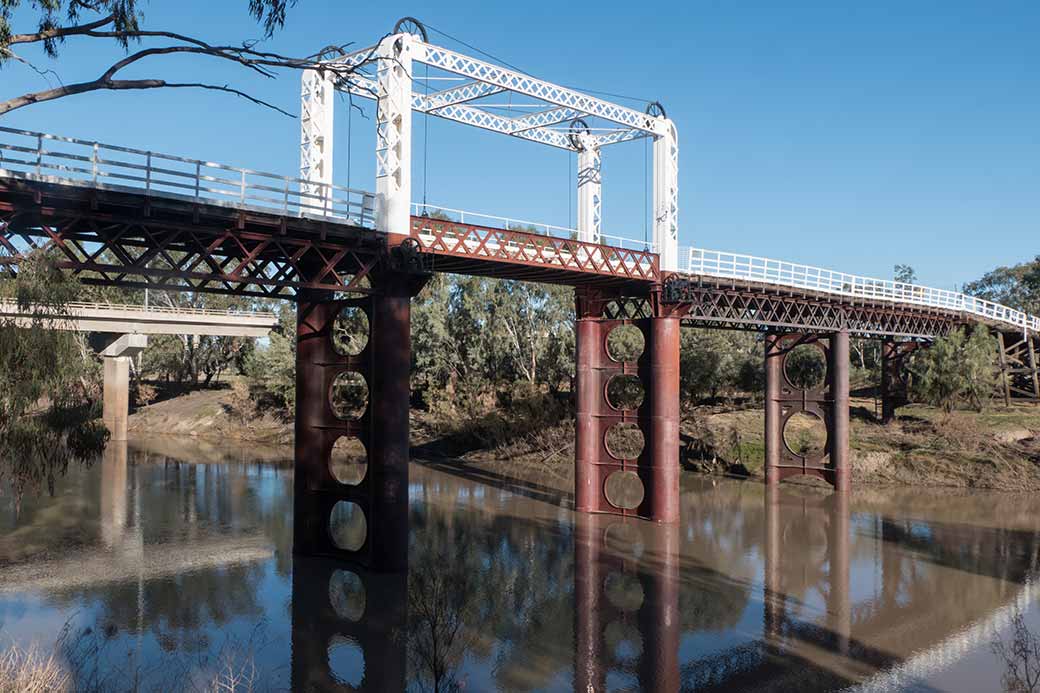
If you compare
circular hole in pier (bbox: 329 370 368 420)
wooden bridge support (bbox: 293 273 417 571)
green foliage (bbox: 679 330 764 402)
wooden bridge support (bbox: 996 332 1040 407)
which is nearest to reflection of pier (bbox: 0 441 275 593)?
wooden bridge support (bbox: 293 273 417 571)

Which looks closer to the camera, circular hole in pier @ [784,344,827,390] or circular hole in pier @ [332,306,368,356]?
circular hole in pier @ [784,344,827,390]

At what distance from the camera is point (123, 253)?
20531 mm

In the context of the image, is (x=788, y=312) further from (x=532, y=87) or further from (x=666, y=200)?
(x=532, y=87)

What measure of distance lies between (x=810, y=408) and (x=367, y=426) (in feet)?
84.1

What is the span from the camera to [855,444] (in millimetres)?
47375

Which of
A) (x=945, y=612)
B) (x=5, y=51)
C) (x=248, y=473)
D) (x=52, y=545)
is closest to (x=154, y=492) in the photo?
(x=248, y=473)

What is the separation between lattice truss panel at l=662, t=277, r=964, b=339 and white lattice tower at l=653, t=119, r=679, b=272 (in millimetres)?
1180

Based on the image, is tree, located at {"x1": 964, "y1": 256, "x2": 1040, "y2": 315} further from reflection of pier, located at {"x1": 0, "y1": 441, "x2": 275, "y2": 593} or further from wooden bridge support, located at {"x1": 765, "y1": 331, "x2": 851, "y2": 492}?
reflection of pier, located at {"x1": 0, "y1": 441, "x2": 275, "y2": 593}

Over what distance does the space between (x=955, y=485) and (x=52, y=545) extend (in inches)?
1629

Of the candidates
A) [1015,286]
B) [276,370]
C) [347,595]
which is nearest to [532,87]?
[347,595]

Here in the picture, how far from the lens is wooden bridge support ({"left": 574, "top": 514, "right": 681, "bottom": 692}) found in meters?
17.1

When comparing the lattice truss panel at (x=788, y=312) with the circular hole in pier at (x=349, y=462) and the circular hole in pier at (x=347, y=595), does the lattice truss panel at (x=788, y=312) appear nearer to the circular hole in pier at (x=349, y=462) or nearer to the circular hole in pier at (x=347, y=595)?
the circular hole in pier at (x=347, y=595)

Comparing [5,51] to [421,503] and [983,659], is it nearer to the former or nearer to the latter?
[983,659]

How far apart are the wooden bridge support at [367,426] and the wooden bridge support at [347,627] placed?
2.74ft
